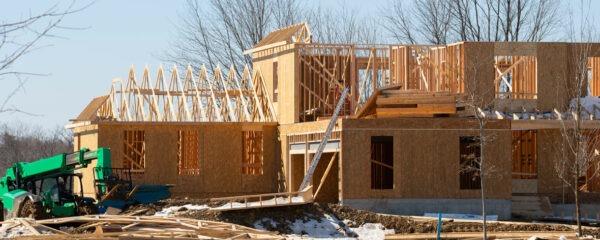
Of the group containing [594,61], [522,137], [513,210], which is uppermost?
[594,61]

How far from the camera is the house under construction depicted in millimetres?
28406

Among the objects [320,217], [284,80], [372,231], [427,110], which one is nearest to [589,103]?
[427,110]

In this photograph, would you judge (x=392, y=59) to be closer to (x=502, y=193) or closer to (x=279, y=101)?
(x=279, y=101)

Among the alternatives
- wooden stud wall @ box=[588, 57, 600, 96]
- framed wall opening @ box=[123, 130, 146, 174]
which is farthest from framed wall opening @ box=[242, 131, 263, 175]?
wooden stud wall @ box=[588, 57, 600, 96]

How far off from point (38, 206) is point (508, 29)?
32318mm

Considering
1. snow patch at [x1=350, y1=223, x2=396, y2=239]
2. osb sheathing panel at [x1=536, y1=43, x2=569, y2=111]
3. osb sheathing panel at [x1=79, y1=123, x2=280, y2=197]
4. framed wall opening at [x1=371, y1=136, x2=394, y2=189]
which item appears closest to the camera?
snow patch at [x1=350, y1=223, x2=396, y2=239]

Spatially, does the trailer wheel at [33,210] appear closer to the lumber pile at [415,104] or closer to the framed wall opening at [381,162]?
the lumber pile at [415,104]

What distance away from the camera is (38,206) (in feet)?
76.3

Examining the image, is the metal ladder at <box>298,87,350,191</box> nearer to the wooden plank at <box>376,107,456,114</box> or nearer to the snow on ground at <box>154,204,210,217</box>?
the wooden plank at <box>376,107,456,114</box>

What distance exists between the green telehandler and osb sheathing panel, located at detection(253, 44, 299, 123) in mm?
10263

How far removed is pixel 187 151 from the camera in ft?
120

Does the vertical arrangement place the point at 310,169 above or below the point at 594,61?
below

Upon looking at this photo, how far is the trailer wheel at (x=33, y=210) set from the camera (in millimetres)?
23125

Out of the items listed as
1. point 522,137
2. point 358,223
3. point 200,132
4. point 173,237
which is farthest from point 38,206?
point 522,137
